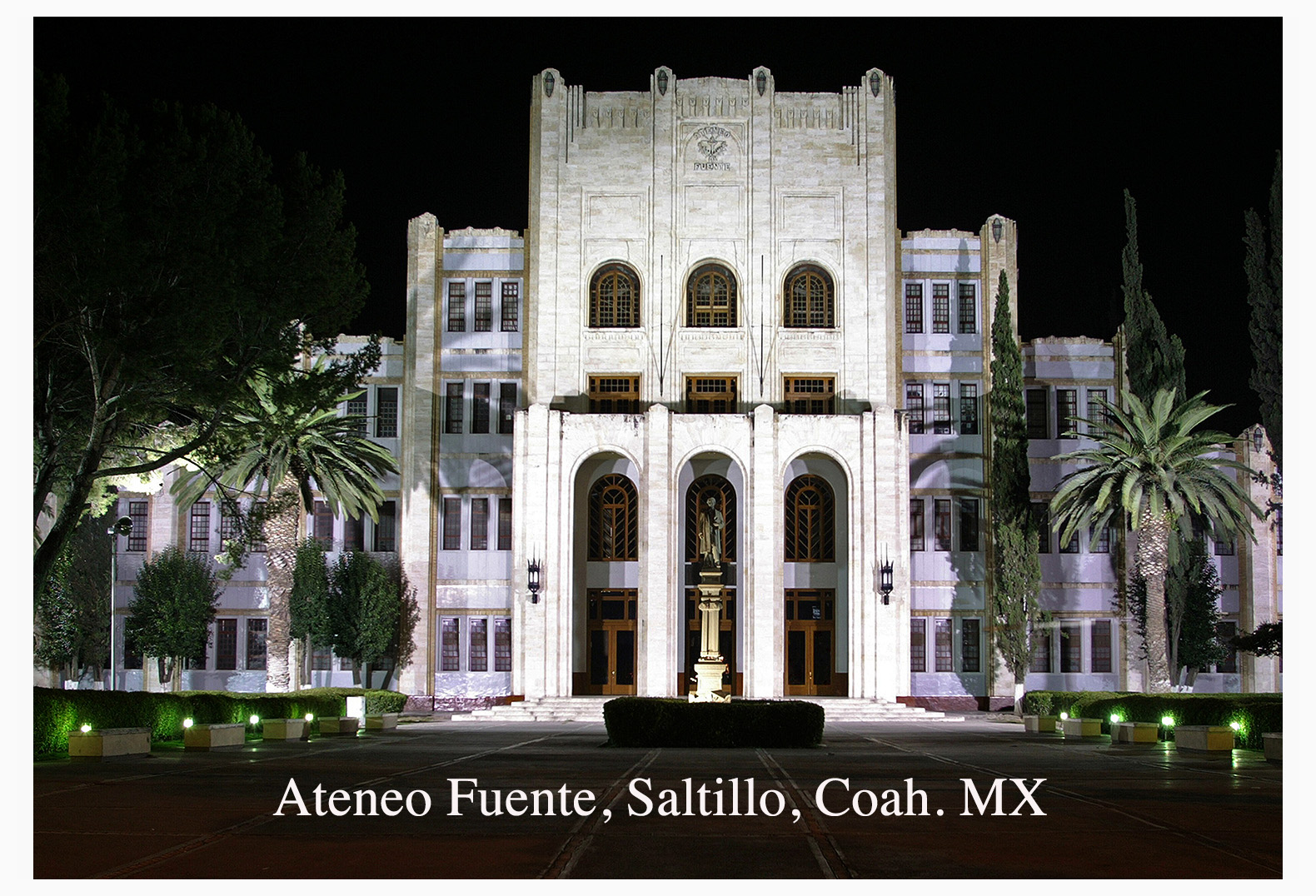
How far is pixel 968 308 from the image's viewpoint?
166ft

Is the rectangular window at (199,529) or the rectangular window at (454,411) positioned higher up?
the rectangular window at (454,411)

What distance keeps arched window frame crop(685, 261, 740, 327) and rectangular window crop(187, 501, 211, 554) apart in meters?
18.6

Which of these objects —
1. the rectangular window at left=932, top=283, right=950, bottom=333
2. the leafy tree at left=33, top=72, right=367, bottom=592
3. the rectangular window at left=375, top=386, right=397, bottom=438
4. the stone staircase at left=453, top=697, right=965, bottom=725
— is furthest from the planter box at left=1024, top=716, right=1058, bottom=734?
the rectangular window at left=375, top=386, right=397, bottom=438

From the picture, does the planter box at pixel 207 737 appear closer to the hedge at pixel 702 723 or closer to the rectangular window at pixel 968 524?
the hedge at pixel 702 723

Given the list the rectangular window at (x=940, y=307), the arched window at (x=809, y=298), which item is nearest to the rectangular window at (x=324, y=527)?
the arched window at (x=809, y=298)

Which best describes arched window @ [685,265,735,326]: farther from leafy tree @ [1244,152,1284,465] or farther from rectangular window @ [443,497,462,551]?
leafy tree @ [1244,152,1284,465]

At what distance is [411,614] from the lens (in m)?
49.2

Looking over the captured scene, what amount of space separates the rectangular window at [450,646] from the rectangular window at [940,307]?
20.3 m

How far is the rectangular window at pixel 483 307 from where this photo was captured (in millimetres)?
50750

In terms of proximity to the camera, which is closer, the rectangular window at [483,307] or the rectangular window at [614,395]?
the rectangular window at [614,395]

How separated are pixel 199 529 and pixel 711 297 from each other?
2013 cm

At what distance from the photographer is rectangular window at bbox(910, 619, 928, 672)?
1927 inches

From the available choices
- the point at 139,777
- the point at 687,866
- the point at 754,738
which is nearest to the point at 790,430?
the point at 754,738

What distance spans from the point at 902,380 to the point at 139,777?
3653 cm
